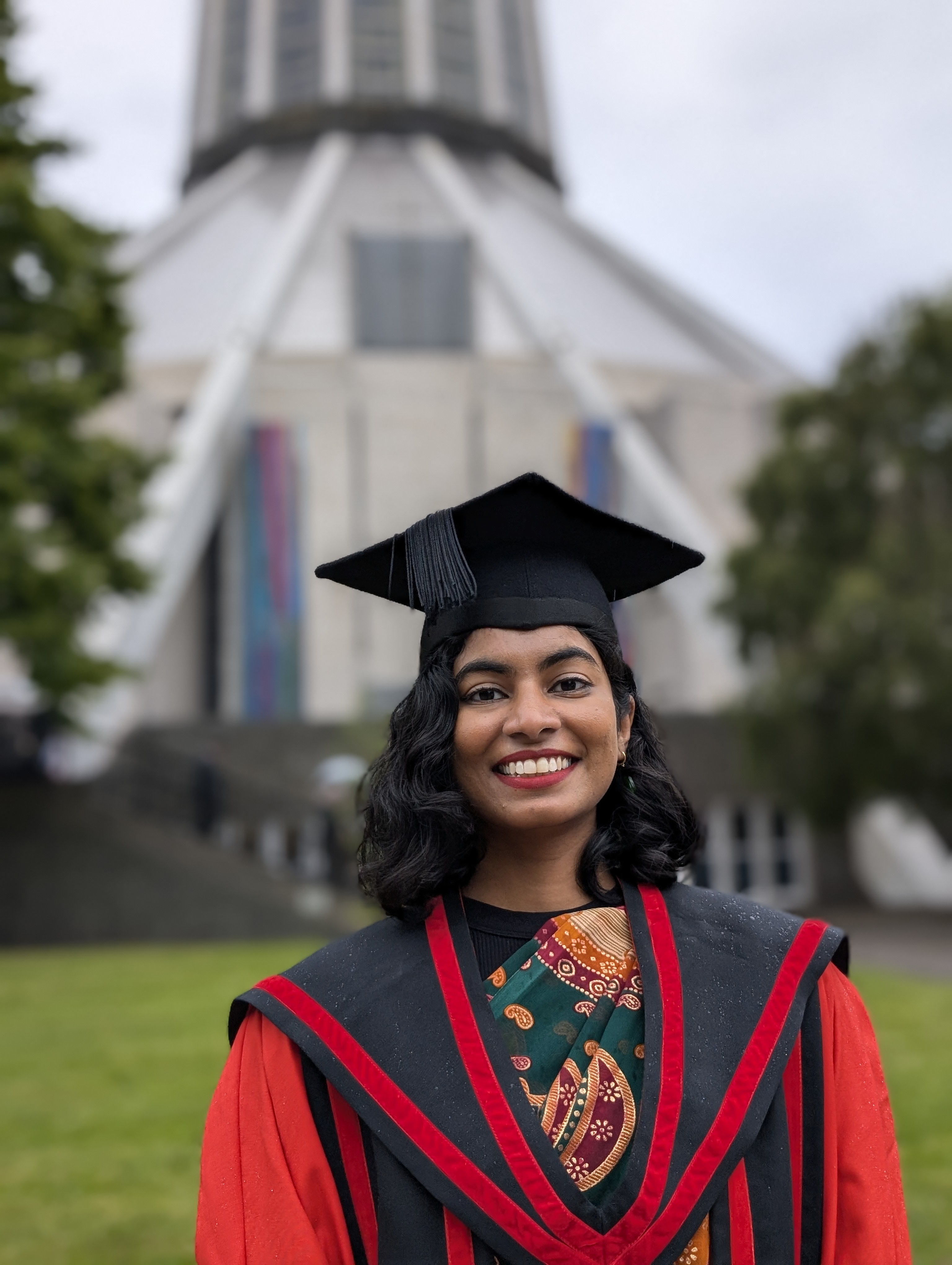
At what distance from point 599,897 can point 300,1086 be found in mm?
544

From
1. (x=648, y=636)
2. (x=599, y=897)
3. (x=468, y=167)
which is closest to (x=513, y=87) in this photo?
(x=468, y=167)

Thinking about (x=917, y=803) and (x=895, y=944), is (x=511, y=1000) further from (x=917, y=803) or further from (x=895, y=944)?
(x=917, y=803)

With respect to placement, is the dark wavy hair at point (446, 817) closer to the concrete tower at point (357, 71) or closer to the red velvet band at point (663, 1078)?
the red velvet band at point (663, 1078)

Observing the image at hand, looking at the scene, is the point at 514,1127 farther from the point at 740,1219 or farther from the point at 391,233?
the point at 391,233

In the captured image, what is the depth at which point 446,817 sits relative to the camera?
1.92 metres

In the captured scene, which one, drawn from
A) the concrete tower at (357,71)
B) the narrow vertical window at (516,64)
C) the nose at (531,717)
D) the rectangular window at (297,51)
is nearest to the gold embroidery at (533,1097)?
the nose at (531,717)

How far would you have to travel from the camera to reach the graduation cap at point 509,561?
1944 millimetres

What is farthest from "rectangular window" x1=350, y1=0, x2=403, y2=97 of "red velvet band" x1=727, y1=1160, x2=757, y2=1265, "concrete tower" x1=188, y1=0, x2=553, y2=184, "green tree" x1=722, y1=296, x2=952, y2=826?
"red velvet band" x1=727, y1=1160, x2=757, y2=1265

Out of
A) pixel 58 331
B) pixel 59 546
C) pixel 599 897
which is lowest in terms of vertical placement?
pixel 599 897

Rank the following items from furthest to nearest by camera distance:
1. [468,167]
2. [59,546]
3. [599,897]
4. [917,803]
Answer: [468,167]
[917,803]
[59,546]
[599,897]

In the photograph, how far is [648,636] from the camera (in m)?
28.3

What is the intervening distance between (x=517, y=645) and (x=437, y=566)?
0.57 ft

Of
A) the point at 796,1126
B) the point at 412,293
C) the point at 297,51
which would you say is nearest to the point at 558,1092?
the point at 796,1126

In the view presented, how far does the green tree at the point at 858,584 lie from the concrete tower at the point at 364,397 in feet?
12.4
